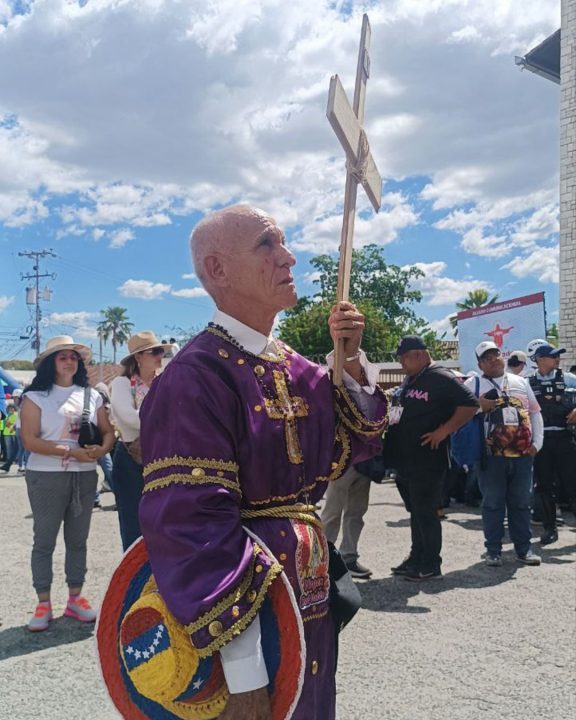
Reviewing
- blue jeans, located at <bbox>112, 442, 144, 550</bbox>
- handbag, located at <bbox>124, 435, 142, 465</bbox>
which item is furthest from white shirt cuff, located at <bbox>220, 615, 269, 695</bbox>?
blue jeans, located at <bbox>112, 442, 144, 550</bbox>

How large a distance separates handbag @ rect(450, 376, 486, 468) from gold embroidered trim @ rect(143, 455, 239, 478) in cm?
472

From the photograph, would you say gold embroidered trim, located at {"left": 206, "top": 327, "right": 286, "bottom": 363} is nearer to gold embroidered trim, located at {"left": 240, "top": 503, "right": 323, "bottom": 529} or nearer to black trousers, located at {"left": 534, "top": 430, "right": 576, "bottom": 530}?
gold embroidered trim, located at {"left": 240, "top": 503, "right": 323, "bottom": 529}

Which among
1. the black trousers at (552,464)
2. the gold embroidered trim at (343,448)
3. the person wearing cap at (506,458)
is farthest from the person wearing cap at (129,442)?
the black trousers at (552,464)

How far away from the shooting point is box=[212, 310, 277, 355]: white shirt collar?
1798mm

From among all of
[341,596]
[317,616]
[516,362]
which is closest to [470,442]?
[516,362]

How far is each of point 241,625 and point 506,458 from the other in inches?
193

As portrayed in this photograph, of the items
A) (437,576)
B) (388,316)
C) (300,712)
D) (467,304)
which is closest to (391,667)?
(437,576)

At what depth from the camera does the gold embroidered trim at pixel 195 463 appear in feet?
4.97

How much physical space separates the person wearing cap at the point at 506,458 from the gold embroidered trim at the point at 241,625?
467 centimetres

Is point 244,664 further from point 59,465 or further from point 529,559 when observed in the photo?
point 529,559

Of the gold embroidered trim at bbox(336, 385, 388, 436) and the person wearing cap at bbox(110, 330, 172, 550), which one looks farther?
the person wearing cap at bbox(110, 330, 172, 550)

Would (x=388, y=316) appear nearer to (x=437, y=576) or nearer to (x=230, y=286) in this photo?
(x=437, y=576)

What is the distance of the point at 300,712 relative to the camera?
5.46ft

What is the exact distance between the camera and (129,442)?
170 inches
